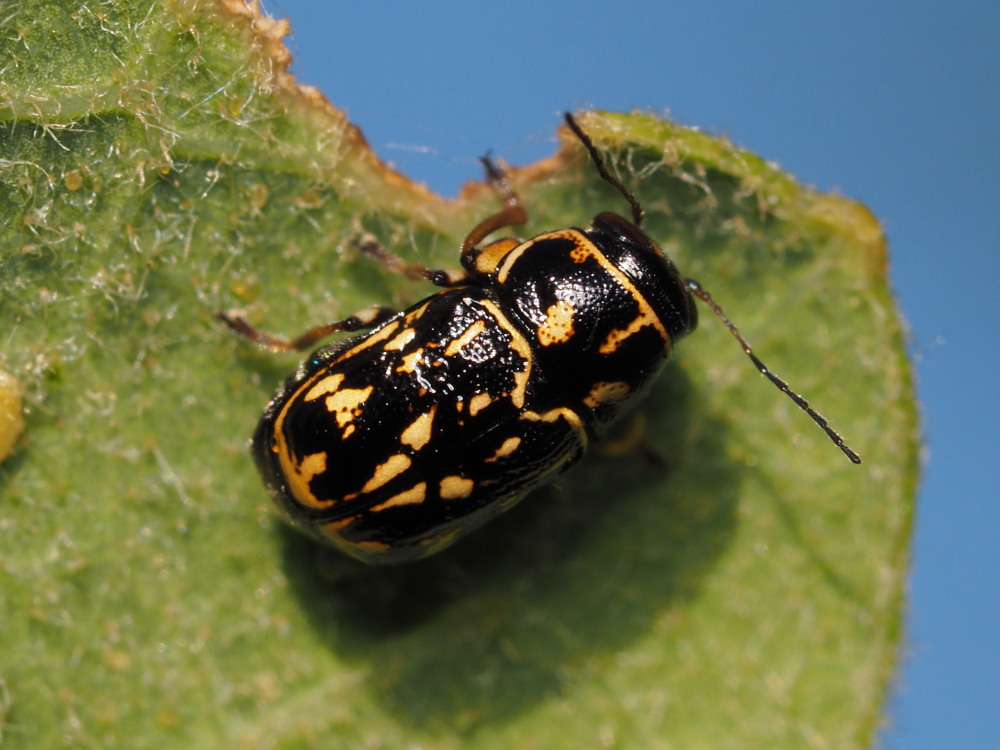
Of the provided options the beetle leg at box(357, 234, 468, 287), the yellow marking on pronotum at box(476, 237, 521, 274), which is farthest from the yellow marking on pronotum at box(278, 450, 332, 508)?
the yellow marking on pronotum at box(476, 237, 521, 274)

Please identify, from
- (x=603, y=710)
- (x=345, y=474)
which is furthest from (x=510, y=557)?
(x=345, y=474)

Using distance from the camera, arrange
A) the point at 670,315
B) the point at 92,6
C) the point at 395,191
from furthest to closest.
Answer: the point at 395,191 < the point at 670,315 < the point at 92,6

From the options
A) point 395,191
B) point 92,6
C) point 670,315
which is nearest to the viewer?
point 92,6

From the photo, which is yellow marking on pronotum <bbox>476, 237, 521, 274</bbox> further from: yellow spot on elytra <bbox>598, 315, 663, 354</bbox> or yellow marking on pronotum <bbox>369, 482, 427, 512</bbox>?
yellow marking on pronotum <bbox>369, 482, 427, 512</bbox>

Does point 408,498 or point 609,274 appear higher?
point 609,274

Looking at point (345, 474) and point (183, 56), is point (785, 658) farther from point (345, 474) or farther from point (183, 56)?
point (183, 56)

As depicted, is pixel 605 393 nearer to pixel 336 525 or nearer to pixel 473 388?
pixel 473 388

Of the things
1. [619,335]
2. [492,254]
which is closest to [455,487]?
[619,335]
